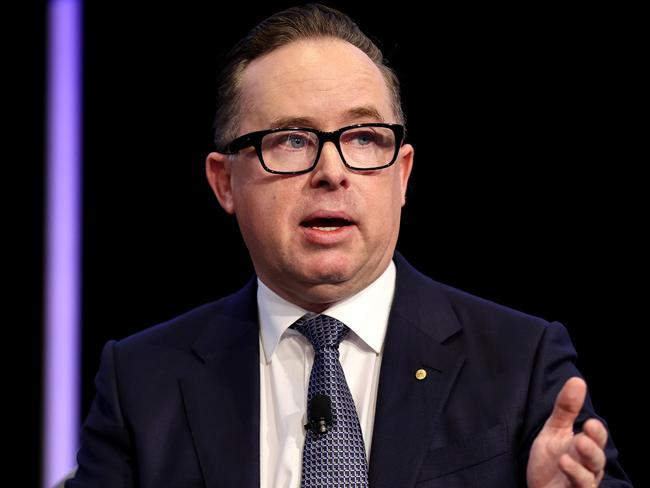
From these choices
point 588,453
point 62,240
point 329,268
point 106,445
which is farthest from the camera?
point 62,240

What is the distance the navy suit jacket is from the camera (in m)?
1.84

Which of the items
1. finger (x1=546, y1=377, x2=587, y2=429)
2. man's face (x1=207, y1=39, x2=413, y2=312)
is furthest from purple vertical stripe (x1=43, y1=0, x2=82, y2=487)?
finger (x1=546, y1=377, x2=587, y2=429)

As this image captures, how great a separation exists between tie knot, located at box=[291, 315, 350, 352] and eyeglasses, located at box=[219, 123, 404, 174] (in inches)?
13.0

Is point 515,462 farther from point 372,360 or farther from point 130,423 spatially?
point 130,423

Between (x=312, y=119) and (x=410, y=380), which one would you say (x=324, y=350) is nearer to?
(x=410, y=380)

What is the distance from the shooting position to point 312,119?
2.01 m

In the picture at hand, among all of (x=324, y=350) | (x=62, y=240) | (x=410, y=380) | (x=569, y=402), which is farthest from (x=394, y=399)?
(x=62, y=240)

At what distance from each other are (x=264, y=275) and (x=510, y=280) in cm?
98

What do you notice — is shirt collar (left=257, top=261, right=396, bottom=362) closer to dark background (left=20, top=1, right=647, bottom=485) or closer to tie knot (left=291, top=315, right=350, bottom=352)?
tie knot (left=291, top=315, right=350, bottom=352)

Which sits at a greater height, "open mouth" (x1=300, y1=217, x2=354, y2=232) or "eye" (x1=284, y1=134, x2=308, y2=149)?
"eye" (x1=284, y1=134, x2=308, y2=149)

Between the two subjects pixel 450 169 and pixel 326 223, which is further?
pixel 450 169

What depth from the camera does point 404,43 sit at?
2893 mm

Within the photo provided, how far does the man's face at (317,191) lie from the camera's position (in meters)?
1.97

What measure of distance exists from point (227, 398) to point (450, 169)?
121 cm
